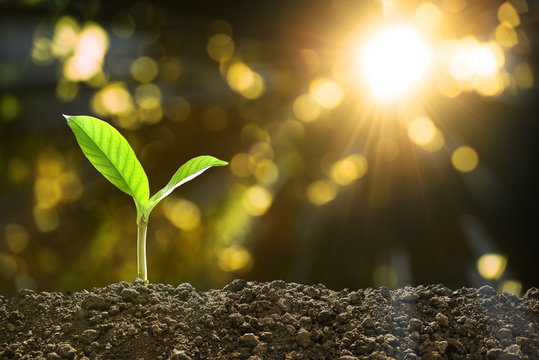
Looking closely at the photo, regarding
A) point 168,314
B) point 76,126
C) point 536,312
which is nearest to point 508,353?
point 536,312

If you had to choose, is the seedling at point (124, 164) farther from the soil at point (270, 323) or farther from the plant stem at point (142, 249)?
the soil at point (270, 323)

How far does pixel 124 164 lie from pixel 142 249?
21 centimetres

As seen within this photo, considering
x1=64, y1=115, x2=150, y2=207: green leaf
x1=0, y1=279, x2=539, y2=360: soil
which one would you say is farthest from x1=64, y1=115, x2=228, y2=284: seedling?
x1=0, y1=279, x2=539, y2=360: soil

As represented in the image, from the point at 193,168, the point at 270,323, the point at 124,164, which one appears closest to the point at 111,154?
the point at 124,164

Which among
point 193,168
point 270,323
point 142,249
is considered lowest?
point 270,323

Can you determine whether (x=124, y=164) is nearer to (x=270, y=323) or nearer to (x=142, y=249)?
(x=142, y=249)

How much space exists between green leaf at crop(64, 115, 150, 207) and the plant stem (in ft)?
0.12

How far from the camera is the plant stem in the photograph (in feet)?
4.25

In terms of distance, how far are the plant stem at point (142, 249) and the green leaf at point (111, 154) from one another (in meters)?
0.04

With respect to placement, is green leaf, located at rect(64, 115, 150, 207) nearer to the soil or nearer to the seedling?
the seedling

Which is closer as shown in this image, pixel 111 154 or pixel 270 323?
pixel 270 323

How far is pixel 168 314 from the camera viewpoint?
1.19 metres

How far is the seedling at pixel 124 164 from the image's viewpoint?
4.06 ft

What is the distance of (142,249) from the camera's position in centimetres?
130
